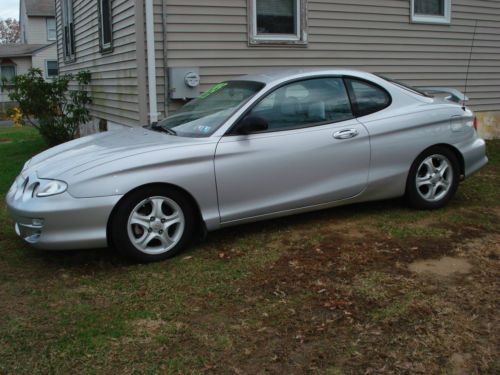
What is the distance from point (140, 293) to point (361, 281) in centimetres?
154

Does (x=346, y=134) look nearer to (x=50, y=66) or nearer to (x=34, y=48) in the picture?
(x=50, y=66)

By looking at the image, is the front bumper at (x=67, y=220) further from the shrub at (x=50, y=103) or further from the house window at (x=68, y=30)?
the house window at (x=68, y=30)

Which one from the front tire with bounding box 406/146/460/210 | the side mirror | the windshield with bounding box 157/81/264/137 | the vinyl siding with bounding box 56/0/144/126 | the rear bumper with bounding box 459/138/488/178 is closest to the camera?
the side mirror

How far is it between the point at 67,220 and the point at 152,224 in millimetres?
636

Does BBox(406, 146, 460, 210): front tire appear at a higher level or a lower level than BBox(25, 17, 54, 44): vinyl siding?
lower

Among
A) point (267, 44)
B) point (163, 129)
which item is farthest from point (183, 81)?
point (163, 129)

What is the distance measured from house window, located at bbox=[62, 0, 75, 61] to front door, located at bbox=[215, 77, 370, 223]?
9.72 metres

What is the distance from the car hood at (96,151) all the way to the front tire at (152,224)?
0.37 metres

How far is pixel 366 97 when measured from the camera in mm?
A: 5391

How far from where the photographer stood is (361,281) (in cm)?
394

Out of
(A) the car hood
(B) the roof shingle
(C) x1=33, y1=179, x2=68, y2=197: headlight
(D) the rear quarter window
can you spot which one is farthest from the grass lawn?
(B) the roof shingle

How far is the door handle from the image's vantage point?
5080 millimetres

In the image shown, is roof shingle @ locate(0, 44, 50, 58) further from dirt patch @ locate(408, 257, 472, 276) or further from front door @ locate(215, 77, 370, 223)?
dirt patch @ locate(408, 257, 472, 276)

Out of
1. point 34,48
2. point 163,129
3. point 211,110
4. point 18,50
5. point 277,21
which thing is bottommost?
point 163,129
